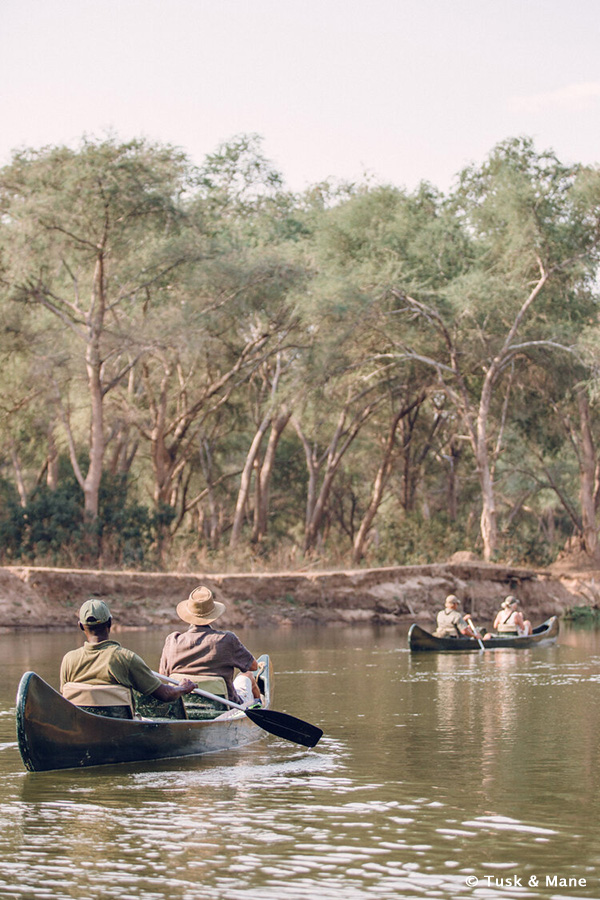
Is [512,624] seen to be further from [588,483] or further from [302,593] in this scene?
[588,483]

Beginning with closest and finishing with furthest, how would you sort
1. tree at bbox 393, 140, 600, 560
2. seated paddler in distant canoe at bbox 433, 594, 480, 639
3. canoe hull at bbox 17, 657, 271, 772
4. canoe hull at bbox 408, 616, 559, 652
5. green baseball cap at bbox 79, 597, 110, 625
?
canoe hull at bbox 17, 657, 271, 772, green baseball cap at bbox 79, 597, 110, 625, canoe hull at bbox 408, 616, 559, 652, seated paddler in distant canoe at bbox 433, 594, 480, 639, tree at bbox 393, 140, 600, 560

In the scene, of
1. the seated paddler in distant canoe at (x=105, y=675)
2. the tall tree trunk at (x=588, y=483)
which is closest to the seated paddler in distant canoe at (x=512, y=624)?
the tall tree trunk at (x=588, y=483)

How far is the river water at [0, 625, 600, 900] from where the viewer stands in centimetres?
698

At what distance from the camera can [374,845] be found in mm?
7793

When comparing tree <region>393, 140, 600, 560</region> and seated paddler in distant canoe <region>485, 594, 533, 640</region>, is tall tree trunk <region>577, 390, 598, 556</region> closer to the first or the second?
tree <region>393, 140, 600, 560</region>

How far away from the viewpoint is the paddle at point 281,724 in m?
11.4

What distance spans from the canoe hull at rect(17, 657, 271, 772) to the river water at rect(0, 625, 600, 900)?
0.15m

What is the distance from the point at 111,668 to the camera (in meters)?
10.1

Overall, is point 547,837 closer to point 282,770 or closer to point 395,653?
point 282,770

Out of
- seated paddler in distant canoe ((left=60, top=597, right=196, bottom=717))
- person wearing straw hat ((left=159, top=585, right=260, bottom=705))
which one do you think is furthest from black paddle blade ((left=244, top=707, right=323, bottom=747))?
seated paddler in distant canoe ((left=60, top=597, right=196, bottom=717))

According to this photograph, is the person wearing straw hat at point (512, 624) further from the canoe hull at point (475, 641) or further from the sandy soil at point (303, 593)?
the sandy soil at point (303, 593)

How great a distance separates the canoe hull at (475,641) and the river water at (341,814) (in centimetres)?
716

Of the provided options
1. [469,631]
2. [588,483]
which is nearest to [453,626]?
[469,631]

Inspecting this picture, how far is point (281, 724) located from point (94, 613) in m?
2.65
